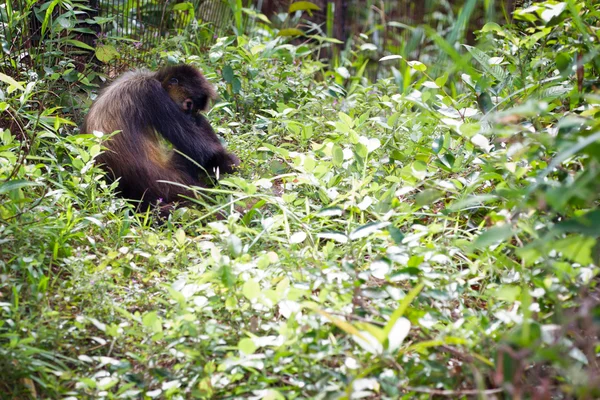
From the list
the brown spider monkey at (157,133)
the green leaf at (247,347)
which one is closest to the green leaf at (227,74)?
the brown spider monkey at (157,133)

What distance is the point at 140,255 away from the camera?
111 inches

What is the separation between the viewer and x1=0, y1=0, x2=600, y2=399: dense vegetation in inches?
72.4

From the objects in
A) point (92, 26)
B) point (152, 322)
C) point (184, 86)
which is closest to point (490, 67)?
point (184, 86)

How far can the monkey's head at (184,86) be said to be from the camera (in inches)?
156

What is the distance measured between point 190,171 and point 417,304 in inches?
77.8

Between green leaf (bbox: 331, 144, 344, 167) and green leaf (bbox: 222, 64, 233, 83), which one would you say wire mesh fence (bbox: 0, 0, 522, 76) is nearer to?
green leaf (bbox: 222, 64, 233, 83)

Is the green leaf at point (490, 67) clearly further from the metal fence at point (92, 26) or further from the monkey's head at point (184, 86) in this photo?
the metal fence at point (92, 26)

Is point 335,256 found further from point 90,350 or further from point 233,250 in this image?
point 90,350

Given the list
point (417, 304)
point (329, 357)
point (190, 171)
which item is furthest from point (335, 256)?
point (190, 171)

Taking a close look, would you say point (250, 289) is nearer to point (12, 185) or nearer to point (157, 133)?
point (12, 185)

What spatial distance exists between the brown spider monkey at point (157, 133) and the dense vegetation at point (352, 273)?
277 millimetres

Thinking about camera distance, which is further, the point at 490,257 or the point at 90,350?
the point at 490,257

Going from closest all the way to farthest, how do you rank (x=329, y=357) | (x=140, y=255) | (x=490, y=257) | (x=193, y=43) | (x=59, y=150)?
(x=329, y=357) < (x=490, y=257) < (x=140, y=255) < (x=59, y=150) < (x=193, y=43)

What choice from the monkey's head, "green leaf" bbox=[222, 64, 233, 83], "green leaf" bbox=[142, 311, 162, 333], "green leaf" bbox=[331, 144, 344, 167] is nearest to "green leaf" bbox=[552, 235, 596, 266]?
"green leaf" bbox=[142, 311, 162, 333]
